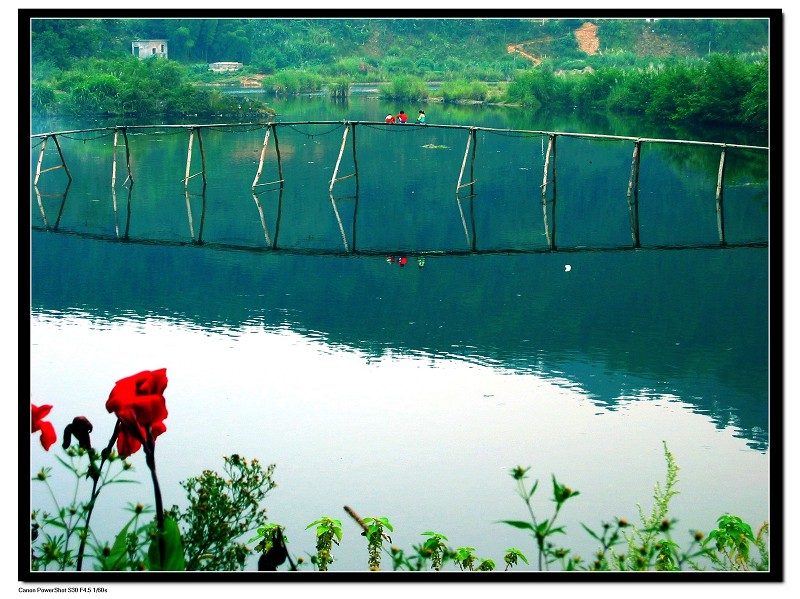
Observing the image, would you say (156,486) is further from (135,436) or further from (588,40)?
(588,40)

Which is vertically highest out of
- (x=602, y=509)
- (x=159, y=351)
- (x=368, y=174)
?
(x=368, y=174)

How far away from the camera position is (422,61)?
15.8 m

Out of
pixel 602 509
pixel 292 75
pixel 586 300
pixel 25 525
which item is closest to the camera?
pixel 25 525

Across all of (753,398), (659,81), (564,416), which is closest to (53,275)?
(564,416)

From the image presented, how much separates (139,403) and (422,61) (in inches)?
493

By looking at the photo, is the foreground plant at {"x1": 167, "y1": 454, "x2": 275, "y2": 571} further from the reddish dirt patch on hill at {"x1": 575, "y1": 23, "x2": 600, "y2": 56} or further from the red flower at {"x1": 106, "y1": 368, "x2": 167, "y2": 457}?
the reddish dirt patch on hill at {"x1": 575, "y1": 23, "x2": 600, "y2": 56}

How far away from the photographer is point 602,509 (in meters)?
7.08

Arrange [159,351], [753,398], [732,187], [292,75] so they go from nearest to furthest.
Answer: [753,398], [159,351], [292,75], [732,187]

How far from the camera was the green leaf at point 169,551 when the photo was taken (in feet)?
14.0

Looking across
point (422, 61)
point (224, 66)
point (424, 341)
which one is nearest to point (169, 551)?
point (424, 341)

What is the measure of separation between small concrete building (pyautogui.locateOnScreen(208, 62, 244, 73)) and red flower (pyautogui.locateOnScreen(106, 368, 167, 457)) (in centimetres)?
1413

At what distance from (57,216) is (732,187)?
1331 cm

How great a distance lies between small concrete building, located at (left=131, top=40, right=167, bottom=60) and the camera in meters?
13.3

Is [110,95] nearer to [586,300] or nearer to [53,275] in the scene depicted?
[53,275]
